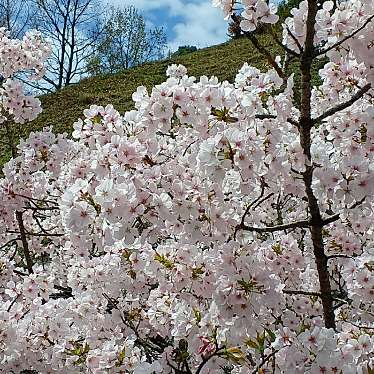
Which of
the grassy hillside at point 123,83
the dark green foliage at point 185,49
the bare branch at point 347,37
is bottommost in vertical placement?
the bare branch at point 347,37

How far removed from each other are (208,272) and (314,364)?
27.6 inches

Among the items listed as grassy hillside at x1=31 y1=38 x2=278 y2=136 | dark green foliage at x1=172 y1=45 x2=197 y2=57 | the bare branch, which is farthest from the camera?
dark green foliage at x1=172 y1=45 x2=197 y2=57

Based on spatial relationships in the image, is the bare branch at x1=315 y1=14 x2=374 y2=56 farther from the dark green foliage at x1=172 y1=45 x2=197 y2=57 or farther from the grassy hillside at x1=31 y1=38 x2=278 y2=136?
the dark green foliage at x1=172 y1=45 x2=197 y2=57

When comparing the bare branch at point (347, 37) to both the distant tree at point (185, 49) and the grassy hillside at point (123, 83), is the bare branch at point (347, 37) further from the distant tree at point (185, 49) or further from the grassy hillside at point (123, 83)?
the distant tree at point (185, 49)

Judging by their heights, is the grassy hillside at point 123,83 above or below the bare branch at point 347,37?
above

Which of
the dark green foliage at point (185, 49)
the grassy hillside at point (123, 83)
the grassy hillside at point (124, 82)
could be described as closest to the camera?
the grassy hillside at point (123, 83)

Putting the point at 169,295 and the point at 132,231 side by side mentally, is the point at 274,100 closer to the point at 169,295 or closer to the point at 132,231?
the point at 132,231

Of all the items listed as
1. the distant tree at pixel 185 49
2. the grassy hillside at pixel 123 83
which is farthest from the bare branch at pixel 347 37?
the distant tree at pixel 185 49

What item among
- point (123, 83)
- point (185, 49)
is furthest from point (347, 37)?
point (185, 49)

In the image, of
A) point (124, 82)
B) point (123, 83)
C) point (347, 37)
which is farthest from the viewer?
point (124, 82)

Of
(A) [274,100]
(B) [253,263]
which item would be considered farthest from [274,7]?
(B) [253,263]

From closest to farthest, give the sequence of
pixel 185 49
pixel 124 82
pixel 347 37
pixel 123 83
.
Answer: pixel 347 37 < pixel 123 83 < pixel 124 82 < pixel 185 49

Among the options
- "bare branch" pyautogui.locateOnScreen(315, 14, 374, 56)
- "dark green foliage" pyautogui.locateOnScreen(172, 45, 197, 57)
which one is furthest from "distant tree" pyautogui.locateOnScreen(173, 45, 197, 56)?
"bare branch" pyautogui.locateOnScreen(315, 14, 374, 56)

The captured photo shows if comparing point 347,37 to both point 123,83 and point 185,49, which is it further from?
point 185,49
